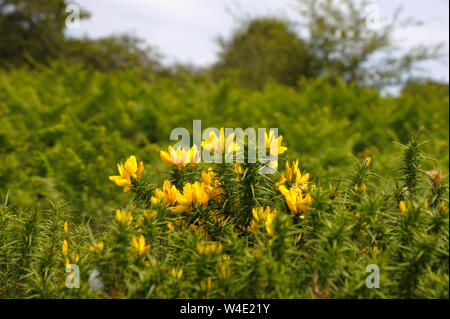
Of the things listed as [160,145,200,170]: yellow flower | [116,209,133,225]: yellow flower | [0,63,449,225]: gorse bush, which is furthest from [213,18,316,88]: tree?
[116,209,133,225]: yellow flower

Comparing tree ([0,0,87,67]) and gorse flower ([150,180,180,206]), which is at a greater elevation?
tree ([0,0,87,67])

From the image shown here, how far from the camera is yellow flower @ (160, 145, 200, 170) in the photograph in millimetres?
1766

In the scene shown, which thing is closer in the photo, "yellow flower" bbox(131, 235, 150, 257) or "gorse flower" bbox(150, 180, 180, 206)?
"yellow flower" bbox(131, 235, 150, 257)

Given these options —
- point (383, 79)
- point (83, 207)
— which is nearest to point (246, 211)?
point (83, 207)

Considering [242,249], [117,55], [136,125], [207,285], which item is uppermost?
[117,55]

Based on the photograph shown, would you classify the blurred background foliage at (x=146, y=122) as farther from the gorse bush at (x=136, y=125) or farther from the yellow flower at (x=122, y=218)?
the yellow flower at (x=122, y=218)

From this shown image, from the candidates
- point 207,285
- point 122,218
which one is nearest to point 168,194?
point 122,218

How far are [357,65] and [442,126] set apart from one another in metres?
8.75

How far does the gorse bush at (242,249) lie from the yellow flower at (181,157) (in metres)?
0.03

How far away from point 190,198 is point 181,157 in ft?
0.71

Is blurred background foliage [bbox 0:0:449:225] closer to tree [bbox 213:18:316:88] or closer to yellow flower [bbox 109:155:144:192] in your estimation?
yellow flower [bbox 109:155:144:192]

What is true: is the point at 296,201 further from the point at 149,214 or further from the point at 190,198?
the point at 149,214

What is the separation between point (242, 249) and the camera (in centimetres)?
141

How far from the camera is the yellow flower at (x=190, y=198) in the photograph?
165 cm
